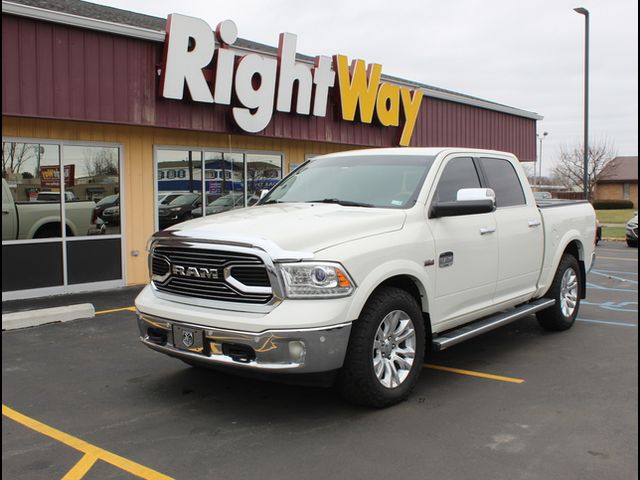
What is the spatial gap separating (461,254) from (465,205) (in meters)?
0.52

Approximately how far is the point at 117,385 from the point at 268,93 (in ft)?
23.8

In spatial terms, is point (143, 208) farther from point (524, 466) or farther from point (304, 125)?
point (524, 466)

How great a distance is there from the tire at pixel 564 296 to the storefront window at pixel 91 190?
7.04m

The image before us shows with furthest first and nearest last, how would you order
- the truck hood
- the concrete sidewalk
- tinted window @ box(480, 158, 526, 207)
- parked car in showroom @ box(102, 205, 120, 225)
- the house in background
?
the house in background → parked car in showroom @ box(102, 205, 120, 225) → the concrete sidewalk → tinted window @ box(480, 158, 526, 207) → the truck hood

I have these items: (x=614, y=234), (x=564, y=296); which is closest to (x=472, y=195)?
(x=564, y=296)

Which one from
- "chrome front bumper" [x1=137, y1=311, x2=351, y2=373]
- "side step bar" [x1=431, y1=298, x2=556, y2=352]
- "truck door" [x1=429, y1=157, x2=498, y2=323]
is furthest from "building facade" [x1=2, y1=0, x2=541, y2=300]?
"side step bar" [x1=431, y1=298, x2=556, y2=352]

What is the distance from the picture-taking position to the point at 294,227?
457cm

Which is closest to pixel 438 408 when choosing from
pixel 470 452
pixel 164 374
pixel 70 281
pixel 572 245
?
pixel 470 452

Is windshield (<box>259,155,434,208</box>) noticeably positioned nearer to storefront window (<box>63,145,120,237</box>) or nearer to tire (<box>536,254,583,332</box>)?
tire (<box>536,254,583,332</box>)

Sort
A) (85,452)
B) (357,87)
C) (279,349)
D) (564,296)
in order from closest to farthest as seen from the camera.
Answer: (85,452)
(279,349)
(564,296)
(357,87)

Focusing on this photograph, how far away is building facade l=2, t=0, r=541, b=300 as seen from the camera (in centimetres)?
914

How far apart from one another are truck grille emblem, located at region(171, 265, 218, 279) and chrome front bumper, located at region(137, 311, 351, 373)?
0.37m

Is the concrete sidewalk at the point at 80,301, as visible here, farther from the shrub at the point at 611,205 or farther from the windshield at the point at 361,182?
the shrub at the point at 611,205

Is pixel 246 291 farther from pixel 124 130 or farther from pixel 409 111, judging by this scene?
pixel 409 111
